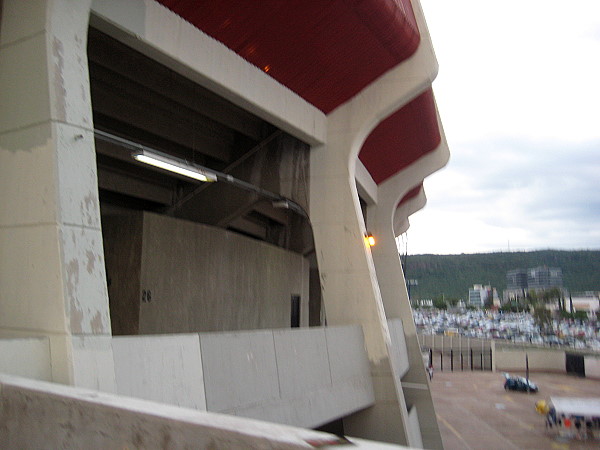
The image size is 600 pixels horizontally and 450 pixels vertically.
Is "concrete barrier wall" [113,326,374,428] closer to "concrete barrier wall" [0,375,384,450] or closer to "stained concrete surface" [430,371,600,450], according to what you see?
"concrete barrier wall" [0,375,384,450]

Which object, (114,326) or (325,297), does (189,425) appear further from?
(114,326)

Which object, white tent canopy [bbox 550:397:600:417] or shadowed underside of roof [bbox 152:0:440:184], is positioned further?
white tent canopy [bbox 550:397:600:417]

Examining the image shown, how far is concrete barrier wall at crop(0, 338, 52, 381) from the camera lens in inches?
191

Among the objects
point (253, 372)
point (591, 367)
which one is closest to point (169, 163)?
point (253, 372)

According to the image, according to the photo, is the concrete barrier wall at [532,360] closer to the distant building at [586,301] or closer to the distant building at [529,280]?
the distant building at [586,301]

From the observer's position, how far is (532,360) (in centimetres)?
5075

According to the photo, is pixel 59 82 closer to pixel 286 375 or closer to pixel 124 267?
pixel 286 375

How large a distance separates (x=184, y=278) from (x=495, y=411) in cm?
2125

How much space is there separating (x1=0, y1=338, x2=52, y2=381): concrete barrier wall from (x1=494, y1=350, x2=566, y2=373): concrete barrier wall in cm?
4985

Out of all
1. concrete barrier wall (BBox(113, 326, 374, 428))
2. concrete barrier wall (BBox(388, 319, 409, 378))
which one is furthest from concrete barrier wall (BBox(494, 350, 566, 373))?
concrete barrier wall (BBox(113, 326, 374, 428))

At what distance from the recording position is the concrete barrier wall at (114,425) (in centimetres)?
272

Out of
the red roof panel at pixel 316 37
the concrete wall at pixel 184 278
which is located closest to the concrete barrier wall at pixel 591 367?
the concrete wall at pixel 184 278

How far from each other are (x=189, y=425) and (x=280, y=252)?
732 inches

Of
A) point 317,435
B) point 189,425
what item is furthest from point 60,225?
point 317,435
